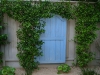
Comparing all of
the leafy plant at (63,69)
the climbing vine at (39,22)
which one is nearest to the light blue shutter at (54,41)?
the climbing vine at (39,22)

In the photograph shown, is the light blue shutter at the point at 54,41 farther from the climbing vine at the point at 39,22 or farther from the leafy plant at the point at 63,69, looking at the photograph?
the leafy plant at the point at 63,69

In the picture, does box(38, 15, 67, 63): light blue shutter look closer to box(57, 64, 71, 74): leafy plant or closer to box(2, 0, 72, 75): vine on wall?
box(2, 0, 72, 75): vine on wall

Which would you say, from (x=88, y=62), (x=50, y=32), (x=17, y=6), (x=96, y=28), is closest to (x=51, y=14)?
(x=50, y=32)

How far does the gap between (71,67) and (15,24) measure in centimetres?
228

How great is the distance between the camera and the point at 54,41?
22.9 ft

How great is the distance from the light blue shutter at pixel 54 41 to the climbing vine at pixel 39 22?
0.62 ft

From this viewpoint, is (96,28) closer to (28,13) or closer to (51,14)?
(51,14)

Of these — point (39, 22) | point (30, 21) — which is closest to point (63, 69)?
point (39, 22)

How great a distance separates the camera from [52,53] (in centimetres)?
704

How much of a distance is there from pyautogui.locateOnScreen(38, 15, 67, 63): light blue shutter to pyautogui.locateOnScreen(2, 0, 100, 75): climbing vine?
19cm

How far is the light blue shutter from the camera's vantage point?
690cm

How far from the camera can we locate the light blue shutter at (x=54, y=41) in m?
6.90

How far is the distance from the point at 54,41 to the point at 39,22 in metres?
0.80

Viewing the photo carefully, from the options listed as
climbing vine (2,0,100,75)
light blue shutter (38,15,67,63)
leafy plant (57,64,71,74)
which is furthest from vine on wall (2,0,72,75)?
leafy plant (57,64,71,74)
